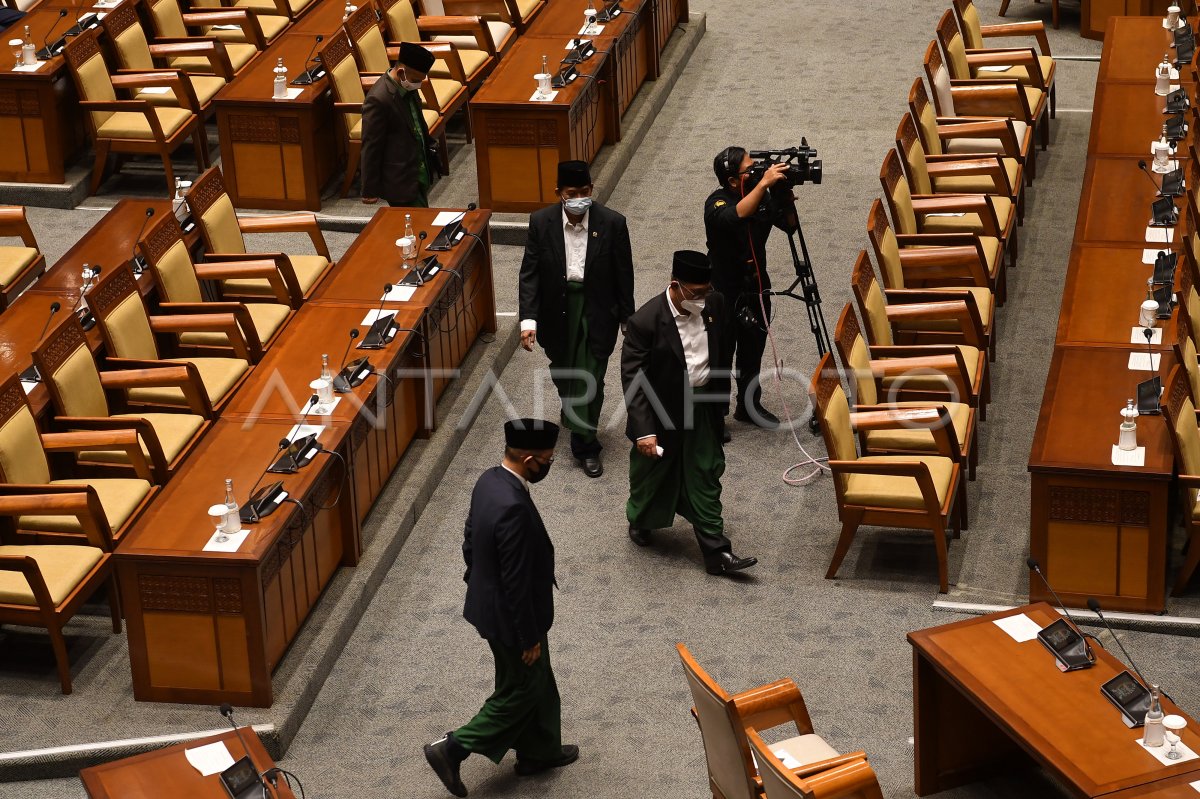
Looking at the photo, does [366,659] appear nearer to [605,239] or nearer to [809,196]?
[605,239]

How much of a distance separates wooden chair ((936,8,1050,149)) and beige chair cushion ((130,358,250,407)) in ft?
14.6

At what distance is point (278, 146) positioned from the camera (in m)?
9.32

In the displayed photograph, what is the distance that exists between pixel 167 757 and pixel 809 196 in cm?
551

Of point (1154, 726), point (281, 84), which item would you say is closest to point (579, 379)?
point (281, 84)

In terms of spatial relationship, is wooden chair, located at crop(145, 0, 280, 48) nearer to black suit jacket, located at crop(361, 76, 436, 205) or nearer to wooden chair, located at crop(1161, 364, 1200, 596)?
black suit jacket, located at crop(361, 76, 436, 205)

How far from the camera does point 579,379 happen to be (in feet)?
24.3

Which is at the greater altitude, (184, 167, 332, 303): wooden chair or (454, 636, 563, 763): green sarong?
(184, 167, 332, 303): wooden chair

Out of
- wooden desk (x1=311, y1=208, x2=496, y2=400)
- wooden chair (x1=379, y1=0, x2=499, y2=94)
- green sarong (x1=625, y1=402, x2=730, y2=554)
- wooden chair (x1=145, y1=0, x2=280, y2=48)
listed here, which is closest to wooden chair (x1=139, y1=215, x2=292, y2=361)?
wooden desk (x1=311, y1=208, x2=496, y2=400)

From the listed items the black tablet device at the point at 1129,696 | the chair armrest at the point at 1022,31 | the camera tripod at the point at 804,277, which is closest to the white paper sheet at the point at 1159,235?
the camera tripod at the point at 804,277

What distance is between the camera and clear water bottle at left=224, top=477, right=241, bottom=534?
19.5ft

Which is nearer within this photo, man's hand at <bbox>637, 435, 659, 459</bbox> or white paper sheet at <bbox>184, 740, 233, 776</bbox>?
white paper sheet at <bbox>184, 740, 233, 776</bbox>

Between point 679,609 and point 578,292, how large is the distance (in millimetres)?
1429

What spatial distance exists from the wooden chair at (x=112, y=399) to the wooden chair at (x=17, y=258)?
4.47 feet

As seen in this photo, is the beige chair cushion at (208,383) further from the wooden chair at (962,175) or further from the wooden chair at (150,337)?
the wooden chair at (962,175)
